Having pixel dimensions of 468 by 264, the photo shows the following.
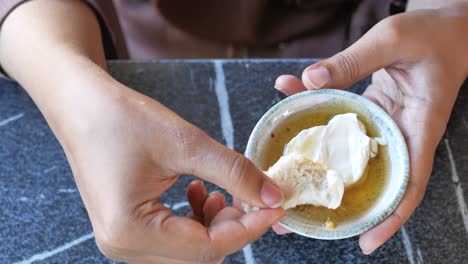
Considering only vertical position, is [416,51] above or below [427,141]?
above

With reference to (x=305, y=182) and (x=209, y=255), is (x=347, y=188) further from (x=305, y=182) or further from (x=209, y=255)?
(x=209, y=255)

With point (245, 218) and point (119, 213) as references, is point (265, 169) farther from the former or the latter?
point (119, 213)

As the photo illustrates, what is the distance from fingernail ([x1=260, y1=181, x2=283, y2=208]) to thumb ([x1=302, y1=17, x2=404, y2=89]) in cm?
21

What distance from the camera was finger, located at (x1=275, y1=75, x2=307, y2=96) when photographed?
2.76 feet

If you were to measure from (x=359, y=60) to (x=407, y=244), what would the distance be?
31 centimetres

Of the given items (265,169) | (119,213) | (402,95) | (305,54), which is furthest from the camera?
(305,54)

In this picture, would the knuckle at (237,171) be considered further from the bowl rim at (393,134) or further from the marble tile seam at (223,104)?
the marble tile seam at (223,104)

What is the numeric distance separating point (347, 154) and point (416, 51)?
221 millimetres

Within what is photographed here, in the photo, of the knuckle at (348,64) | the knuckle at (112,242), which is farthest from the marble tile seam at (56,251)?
the knuckle at (348,64)

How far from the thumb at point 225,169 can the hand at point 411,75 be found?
167 millimetres

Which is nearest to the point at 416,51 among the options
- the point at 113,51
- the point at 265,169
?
the point at 265,169

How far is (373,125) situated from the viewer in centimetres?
78

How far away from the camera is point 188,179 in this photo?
33.3 inches

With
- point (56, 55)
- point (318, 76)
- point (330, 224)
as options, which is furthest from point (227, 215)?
point (56, 55)
